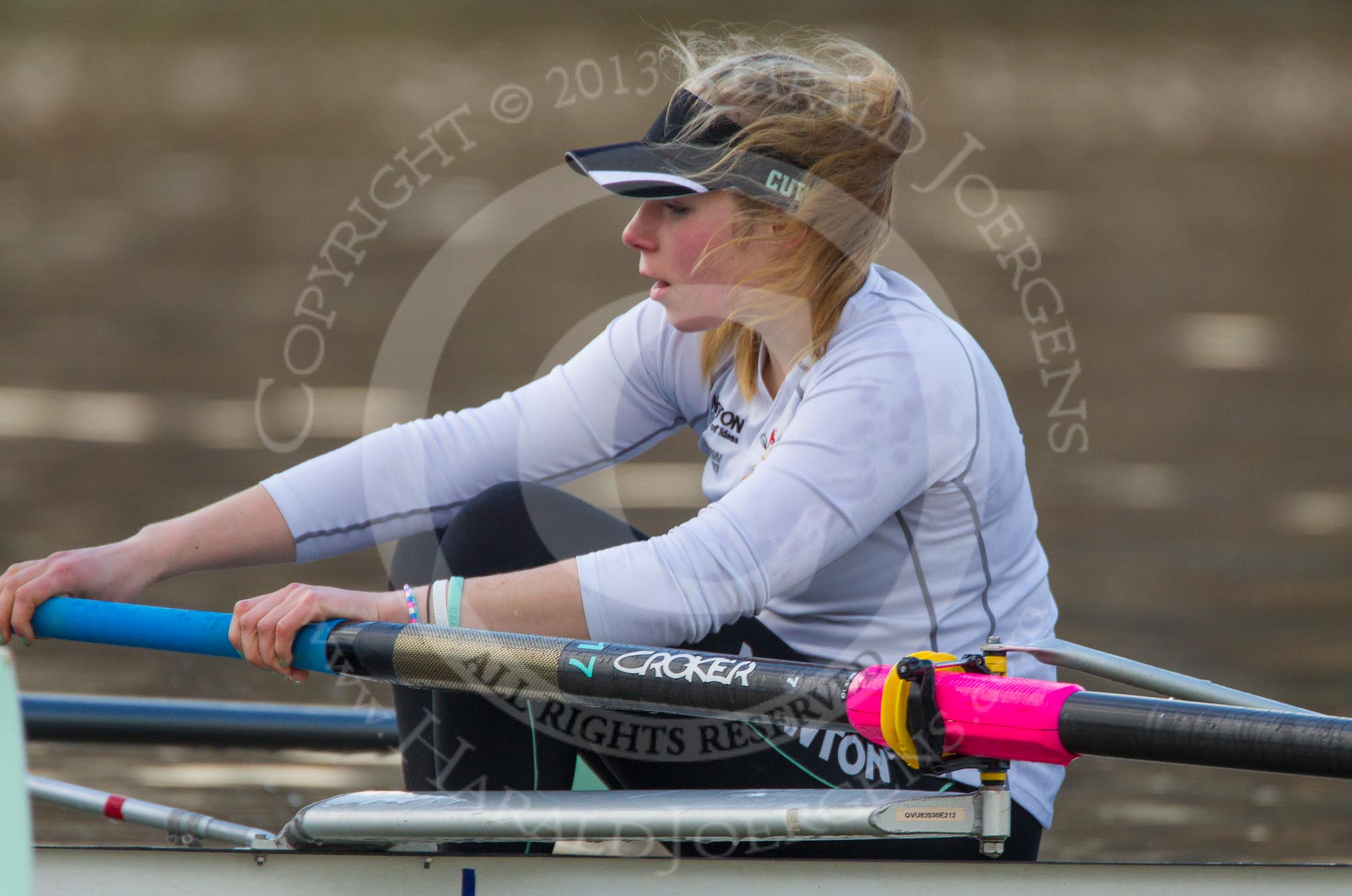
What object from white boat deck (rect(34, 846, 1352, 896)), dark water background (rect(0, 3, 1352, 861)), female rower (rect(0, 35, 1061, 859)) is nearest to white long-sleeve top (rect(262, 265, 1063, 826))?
female rower (rect(0, 35, 1061, 859))

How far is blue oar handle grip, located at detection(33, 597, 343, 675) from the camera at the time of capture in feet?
3.79

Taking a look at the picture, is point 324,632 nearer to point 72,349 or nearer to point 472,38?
point 72,349

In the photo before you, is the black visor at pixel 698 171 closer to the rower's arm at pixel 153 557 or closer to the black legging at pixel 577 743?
the black legging at pixel 577 743

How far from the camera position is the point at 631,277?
4.87m

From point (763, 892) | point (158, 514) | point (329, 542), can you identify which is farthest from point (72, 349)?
point (763, 892)

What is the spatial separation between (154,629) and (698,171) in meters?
0.61

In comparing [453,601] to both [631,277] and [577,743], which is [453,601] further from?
[631,277]

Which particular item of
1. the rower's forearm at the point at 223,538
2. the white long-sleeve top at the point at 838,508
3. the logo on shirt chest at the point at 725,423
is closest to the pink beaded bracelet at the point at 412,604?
the white long-sleeve top at the point at 838,508

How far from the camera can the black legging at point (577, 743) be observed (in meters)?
1.23

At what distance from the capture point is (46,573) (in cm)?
127

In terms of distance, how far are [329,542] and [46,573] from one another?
28 centimetres

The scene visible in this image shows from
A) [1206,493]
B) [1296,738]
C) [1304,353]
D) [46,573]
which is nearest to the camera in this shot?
[1296,738]

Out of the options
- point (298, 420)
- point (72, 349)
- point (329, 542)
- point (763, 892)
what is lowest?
point (763, 892)

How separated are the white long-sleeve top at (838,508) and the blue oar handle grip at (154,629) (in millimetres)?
222
